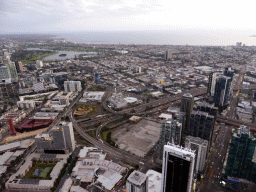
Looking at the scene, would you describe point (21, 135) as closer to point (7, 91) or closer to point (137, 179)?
point (7, 91)

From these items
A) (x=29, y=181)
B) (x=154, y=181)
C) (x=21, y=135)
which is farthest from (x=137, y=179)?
(x=21, y=135)

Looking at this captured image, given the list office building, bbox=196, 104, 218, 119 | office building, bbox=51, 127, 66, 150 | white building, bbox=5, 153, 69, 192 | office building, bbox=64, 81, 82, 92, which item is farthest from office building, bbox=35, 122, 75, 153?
office building, bbox=64, 81, 82, 92

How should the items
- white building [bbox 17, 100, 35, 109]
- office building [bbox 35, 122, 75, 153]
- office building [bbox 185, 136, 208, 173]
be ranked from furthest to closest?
white building [bbox 17, 100, 35, 109] < office building [bbox 35, 122, 75, 153] < office building [bbox 185, 136, 208, 173]

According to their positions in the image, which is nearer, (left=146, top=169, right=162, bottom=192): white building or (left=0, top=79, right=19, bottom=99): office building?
(left=146, top=169, right=162, bottom=192): white building

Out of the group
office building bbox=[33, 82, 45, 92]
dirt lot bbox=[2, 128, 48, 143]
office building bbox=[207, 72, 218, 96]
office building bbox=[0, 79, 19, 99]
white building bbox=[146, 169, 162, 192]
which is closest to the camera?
white building bbox=[146, 169, 162, 192]

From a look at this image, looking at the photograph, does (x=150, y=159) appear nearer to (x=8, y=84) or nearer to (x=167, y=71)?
(x=8, y=84)

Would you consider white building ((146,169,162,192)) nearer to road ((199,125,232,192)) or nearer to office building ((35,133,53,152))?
road ((199,125,232,192))

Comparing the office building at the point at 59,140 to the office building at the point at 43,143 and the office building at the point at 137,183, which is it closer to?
the office building at the point at 43,143
